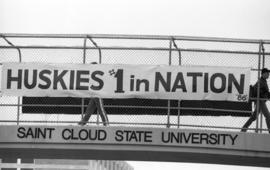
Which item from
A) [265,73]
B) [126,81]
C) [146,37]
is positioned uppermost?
[146,37]

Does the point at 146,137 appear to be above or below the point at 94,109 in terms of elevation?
below

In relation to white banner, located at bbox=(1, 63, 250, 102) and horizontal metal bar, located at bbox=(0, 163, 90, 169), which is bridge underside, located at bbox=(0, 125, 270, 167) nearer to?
white banner, located at bbox=(1, 63, 250, 102)

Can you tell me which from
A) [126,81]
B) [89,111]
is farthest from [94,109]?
[126,81]

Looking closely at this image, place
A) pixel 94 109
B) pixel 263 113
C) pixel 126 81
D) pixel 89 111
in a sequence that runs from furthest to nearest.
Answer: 1. pixel 94 109
2. pixel 126 81
3. pixel 89 111
4. pixel 263 113

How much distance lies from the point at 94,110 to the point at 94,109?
0.03 m

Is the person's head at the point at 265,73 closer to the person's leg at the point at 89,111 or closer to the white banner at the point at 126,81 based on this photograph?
the white banner at the point at 126,81

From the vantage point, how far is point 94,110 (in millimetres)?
24406

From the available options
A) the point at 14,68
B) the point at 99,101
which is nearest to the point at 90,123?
the point at 99,101

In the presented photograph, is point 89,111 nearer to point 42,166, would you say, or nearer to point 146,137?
point 146,137

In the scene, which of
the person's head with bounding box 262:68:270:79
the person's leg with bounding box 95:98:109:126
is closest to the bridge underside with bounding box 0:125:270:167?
the person's leg with bounding box 95:98:109:126

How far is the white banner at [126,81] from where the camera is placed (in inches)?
942

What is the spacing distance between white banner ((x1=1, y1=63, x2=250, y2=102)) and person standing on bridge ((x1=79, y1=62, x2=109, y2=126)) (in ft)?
0.50

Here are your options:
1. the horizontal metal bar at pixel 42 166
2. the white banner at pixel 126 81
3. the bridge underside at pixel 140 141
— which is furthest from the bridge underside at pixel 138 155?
the horizontal metal bar at pixel 42 166

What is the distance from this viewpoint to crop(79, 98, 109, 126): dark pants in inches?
939
